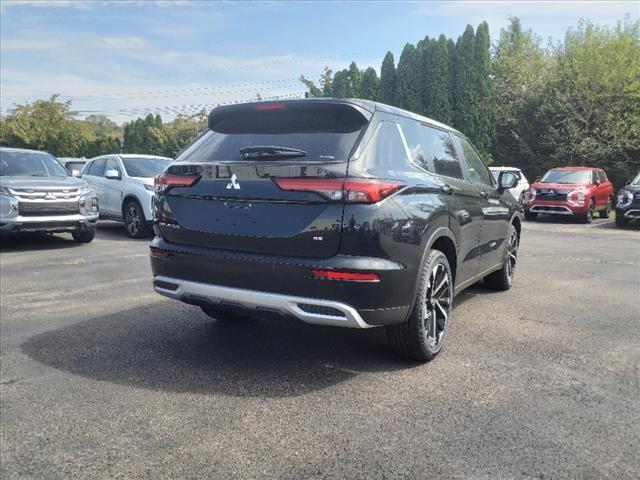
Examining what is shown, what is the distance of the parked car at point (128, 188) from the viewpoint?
11117mm

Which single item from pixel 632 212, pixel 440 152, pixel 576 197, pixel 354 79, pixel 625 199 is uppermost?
pixel 354 79

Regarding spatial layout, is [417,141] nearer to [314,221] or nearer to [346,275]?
[314,221]

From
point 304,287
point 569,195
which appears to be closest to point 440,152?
point 304,287

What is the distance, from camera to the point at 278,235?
3.48 m

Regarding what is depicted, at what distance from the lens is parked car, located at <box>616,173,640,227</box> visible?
45.3 ft

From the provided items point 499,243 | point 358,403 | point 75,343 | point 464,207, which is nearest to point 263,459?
point 358,403

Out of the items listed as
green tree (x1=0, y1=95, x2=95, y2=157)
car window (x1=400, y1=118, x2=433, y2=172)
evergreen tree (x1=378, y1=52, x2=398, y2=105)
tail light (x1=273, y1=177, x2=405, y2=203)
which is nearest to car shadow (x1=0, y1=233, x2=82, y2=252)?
car window (x1=400, y1=118, x2=433, y2=172)

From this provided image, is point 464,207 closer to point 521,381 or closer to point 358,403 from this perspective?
point 521,381

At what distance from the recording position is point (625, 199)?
46.2 feet

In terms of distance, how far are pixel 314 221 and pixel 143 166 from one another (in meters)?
9.44

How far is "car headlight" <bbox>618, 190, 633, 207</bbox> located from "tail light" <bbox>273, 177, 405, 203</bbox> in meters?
12.8

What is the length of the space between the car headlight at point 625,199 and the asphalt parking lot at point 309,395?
365 inches

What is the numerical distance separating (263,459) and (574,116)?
24396mm

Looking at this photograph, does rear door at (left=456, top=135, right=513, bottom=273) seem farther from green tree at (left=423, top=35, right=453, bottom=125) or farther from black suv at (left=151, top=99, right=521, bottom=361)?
green tree at (left=423, top=35, right=453, bottom=125)
